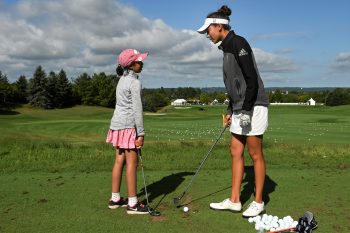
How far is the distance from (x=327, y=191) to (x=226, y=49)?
2615 mm

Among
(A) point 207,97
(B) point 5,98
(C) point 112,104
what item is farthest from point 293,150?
(A) point 207,97

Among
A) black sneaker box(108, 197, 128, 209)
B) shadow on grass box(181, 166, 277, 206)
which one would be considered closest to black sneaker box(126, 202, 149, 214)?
black sneaker box(108, 197, 128, 209)

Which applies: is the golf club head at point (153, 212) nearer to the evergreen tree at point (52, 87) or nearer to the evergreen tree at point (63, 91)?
the evergreen tree at point (52, 87)

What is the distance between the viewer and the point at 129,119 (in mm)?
5738

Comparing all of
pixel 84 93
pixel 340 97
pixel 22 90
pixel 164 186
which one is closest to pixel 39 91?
pixel 22 90

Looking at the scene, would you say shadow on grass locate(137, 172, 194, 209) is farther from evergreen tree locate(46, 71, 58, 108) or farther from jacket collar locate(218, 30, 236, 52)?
evergreen tree locate(46, 71, 58, 108)

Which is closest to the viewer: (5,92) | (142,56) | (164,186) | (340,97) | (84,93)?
(142,56)

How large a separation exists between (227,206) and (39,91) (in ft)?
285

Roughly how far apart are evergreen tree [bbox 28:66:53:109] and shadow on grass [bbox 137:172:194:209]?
82953 mm

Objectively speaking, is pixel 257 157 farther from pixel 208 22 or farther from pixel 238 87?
pixel 208 22

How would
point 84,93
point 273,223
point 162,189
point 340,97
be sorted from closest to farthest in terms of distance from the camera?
point 273,223 → point 162,189 → point 84,93 → point 340,97

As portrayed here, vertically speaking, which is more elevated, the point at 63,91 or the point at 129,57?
the point at 129,57

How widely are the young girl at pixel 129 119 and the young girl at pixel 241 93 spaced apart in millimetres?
969

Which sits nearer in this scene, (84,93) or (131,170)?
(131,170)
